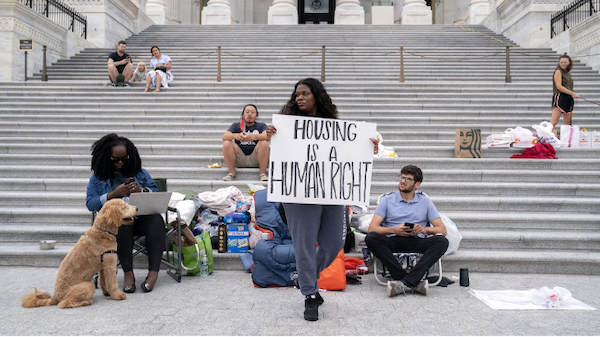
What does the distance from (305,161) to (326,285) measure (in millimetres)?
1470

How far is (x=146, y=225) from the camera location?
510 centimetres

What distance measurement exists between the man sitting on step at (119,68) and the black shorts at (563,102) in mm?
9262

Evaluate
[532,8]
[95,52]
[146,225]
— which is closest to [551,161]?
[146,225]

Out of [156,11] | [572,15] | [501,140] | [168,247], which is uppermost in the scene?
[156,11]

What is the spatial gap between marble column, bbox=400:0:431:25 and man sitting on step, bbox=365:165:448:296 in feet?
74.5

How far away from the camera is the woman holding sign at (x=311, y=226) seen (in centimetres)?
400

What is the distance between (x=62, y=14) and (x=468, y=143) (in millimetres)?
15267

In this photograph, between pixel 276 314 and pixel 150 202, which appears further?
pixel 150 202

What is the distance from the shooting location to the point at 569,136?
862 centimetres

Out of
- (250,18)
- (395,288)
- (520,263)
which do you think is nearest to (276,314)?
(395,288)

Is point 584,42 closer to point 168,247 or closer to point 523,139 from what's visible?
point 523,139

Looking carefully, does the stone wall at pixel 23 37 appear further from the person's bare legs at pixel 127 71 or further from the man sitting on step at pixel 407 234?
the man sitting on step at pixel 407 234

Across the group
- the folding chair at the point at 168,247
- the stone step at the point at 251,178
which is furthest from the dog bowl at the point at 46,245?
the stone step at the point at 251,178

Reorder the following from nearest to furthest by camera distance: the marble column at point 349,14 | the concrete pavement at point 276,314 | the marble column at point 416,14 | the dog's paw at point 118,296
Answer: the concrete pavement at point 276,314
the dog's paw at point 118,296
the marble column at point 416,14
the marble column at point 349,14
